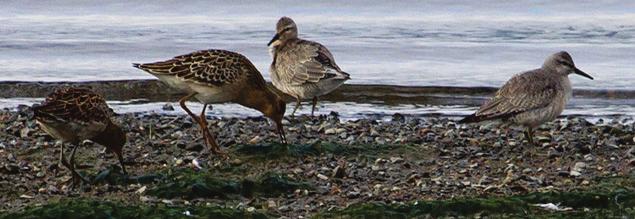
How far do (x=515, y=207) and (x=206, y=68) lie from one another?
3.76 m

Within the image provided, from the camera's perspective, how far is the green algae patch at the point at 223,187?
859 cm

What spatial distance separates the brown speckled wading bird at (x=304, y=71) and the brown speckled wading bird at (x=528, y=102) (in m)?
2.51

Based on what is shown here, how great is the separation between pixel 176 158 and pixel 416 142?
6.51ft

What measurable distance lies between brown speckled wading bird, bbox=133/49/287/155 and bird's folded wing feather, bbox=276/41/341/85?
2329 mm

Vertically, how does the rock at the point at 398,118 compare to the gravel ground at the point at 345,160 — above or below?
below

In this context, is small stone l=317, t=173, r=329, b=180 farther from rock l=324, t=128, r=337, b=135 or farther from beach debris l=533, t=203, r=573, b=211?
rock l=324, t=128, r=337, b=135

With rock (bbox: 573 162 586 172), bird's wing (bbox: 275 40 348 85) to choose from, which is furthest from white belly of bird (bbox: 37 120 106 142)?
bird's wing (bbox: 275 40 348 85)

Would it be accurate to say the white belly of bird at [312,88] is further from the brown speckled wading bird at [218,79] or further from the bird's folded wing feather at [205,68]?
the bird's folded wing feather at [205,68]

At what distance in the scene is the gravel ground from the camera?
28.6ft

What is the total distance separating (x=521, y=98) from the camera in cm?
1116

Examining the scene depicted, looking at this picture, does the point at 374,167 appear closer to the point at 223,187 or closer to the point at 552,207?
the point at 223,187

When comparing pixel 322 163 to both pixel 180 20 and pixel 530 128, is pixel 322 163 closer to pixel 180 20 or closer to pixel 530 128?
pixel 530 128

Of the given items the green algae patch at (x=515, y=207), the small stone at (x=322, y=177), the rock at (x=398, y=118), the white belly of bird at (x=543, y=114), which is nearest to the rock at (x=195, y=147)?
the small stone at (x=322, y=177)

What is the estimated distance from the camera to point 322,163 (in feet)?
32.4
